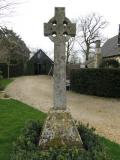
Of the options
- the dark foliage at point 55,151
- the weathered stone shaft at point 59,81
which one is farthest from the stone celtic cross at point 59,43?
the dark foliage at point 55,151

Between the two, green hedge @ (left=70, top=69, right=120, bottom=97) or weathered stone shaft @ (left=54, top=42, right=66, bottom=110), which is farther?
green hedge @ (left=70, top=69, right=120, bottom=97)

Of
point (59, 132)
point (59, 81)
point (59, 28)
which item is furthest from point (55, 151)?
point (59, 28)

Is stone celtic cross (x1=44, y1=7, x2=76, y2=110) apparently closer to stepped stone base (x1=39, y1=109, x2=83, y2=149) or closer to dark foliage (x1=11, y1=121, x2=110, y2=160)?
stepped stone base (x1=39, y1=109, x2=83, y2=149)

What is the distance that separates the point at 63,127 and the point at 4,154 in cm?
158

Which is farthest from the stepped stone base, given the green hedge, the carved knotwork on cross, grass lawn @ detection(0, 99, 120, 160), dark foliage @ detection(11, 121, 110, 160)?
the green hedge

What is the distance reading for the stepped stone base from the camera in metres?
7.45

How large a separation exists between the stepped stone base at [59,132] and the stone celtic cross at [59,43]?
30 centimetres

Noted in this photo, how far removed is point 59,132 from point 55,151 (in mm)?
772

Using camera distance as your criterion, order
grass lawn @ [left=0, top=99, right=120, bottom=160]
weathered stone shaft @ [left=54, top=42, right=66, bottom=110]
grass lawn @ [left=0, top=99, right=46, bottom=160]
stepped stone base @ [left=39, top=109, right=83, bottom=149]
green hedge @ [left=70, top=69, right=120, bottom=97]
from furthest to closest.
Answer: green hedge @ [left=70, top=69, right=120, bottom=97]
grass lawn @ [left=0, top=99, right=46, bottom=160]
grass lawn @ [left=0, top=99, right=120, bottom=160]
weathered stone shaft @ [left=54, top=42, right=66, bottom=110]
stepped stone base @ [left=39, top=109, right=83, bottom=149]

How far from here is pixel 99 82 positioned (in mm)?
24844

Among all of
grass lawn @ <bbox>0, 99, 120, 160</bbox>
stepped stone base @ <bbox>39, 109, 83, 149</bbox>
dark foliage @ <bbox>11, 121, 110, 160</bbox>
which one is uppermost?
stepped stone base @ <bbox>39, 109, 83, 149</bbox>

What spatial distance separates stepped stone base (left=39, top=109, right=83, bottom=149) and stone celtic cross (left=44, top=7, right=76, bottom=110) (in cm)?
30

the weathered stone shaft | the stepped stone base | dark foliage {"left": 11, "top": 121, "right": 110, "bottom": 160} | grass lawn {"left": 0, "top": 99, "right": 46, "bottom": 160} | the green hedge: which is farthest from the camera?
the green hedge

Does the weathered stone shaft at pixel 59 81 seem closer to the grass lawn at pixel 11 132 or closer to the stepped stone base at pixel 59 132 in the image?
the stepped stone base at pixel 59 132
